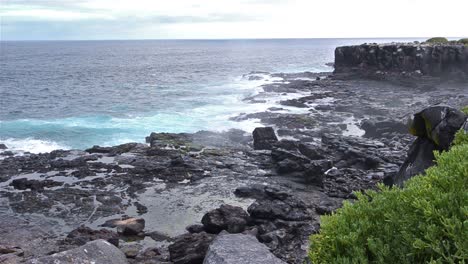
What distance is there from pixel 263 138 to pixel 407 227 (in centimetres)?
3203

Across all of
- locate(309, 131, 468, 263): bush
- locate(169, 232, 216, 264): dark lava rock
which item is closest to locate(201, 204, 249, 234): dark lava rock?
locate(169, 232, 216, 264): dark lava rock

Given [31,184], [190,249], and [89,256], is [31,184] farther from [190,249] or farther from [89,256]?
[89,256]

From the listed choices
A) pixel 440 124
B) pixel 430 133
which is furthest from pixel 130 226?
pixel 440 124

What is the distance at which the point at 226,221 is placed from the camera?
2141 cm

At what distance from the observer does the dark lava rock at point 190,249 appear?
17797 millimetres

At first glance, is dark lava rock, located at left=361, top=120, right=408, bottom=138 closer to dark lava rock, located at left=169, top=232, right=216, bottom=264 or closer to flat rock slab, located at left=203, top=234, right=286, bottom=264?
dark lava rock, located at left=169, top=232, right=216, bottom=264

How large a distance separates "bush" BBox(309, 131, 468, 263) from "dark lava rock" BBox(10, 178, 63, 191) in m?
26.6

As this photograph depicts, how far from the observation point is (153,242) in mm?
21438

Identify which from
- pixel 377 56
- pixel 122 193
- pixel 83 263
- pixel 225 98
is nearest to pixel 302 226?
pixel 83 263

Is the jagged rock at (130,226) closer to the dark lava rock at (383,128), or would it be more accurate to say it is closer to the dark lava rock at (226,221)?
the dark lava rock at (226,221)

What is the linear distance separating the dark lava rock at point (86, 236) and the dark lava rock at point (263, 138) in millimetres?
18659

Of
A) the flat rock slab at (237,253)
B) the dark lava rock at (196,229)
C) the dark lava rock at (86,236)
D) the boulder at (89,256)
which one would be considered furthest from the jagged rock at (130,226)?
the flat rock slab at (237,253)

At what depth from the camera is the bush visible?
18.1ft

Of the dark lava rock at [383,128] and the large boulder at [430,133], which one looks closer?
the large boulder at [430,133]
